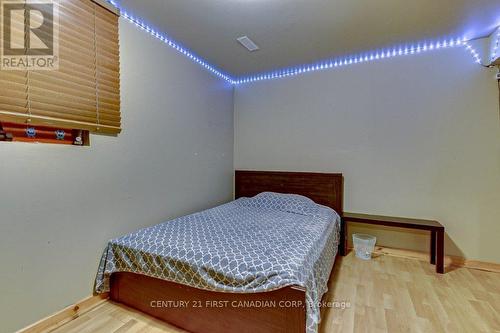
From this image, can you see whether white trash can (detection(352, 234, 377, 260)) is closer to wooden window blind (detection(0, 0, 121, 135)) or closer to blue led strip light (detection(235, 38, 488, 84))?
blue led strip light (detection(235, 38, 488, 84))

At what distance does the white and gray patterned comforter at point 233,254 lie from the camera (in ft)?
4.46

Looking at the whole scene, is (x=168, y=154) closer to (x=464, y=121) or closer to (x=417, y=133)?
(x=417, y=133)

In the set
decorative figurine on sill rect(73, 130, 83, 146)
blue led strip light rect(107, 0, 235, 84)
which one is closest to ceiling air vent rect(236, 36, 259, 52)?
blue led strip light rect(107, 0, 235, 84)

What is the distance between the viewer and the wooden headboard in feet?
9.61

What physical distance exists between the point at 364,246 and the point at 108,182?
2.67 metres

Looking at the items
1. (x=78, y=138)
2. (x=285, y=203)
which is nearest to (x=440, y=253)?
(x=285, y=203)

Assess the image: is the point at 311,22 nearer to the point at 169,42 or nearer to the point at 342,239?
the point at 169,42

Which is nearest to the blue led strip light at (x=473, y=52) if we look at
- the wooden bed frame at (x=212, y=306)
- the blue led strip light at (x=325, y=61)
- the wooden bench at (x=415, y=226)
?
the blue led strip light at (x=325, y=61)

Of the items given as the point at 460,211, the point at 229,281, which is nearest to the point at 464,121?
the point at 460,211

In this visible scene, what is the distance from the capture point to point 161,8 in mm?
1952

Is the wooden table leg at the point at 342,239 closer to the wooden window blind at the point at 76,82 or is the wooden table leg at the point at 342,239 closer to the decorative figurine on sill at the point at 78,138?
the wooden window blind at the point at 76,82

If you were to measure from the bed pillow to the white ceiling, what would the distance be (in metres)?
1.68

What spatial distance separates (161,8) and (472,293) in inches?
136

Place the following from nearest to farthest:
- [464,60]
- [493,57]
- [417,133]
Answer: [493,57] < [464,60] < [417,133]
